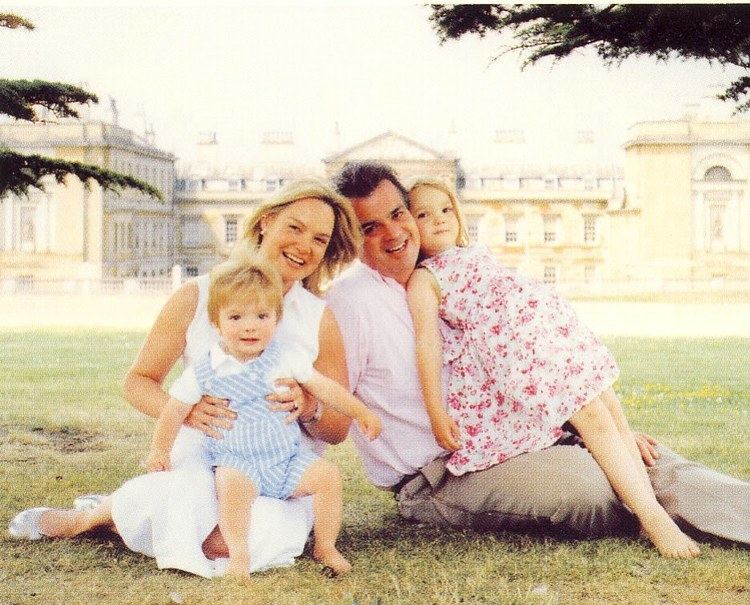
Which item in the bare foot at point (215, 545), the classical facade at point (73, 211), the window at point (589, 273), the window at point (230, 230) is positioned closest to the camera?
the bare foot at point (215, 545)

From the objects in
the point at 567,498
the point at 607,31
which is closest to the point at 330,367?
the point at 567,498

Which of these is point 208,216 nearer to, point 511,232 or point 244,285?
point 244,285

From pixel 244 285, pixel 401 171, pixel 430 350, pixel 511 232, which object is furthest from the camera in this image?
pixel 511 232

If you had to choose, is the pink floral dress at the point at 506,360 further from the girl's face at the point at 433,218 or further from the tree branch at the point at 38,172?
the tree branch at the point at 38,172

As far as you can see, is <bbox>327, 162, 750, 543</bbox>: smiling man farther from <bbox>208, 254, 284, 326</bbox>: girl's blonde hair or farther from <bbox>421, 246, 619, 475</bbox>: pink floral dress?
<bbox>208, 254, 284, 326</bbox>: girl's blonde hair

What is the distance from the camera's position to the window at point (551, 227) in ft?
17.0

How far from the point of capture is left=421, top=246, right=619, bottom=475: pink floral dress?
6.88 ft

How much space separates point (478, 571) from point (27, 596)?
3.12 feet

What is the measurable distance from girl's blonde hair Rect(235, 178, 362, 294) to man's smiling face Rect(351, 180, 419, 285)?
0.25 feet

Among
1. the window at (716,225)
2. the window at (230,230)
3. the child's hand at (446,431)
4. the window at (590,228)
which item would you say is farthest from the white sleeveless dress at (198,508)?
the window at (590,228)

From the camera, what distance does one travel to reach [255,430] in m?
1.92

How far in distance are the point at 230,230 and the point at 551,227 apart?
A: 7.07ft

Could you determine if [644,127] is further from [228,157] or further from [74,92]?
[74,92]

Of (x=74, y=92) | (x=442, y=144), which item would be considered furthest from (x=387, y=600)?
(x=442, y=144)
